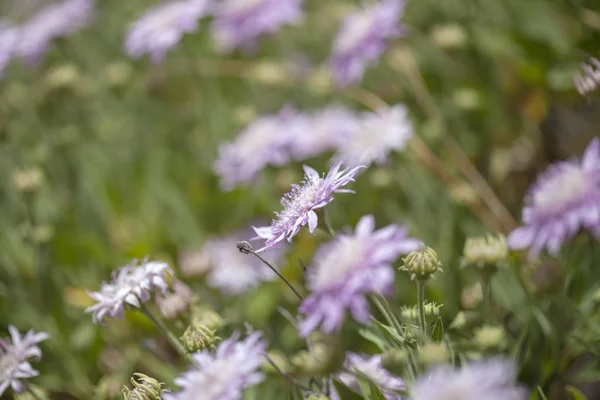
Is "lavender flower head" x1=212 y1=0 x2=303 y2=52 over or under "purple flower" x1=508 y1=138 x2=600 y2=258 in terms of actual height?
over

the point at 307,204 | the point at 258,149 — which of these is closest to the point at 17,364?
the point at 307,204

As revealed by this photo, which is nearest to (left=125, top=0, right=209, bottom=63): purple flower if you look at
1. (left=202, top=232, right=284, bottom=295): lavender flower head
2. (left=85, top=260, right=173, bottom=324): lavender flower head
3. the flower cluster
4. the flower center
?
the flower cluster

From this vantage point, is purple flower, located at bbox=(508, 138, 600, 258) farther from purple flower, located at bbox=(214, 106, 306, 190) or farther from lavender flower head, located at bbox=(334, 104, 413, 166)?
purple flower, located at bbox=(214, 106, 306, 190)

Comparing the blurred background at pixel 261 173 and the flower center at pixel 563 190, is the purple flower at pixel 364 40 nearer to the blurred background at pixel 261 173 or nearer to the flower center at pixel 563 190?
the blurred background at pixel 261 173

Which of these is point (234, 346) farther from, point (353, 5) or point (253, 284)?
point (353, 5)

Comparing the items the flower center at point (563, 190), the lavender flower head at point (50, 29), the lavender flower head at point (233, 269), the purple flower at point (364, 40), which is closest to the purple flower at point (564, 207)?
the flower center at point (563, 190)

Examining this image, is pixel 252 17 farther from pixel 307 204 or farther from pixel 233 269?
pixel 307 204
